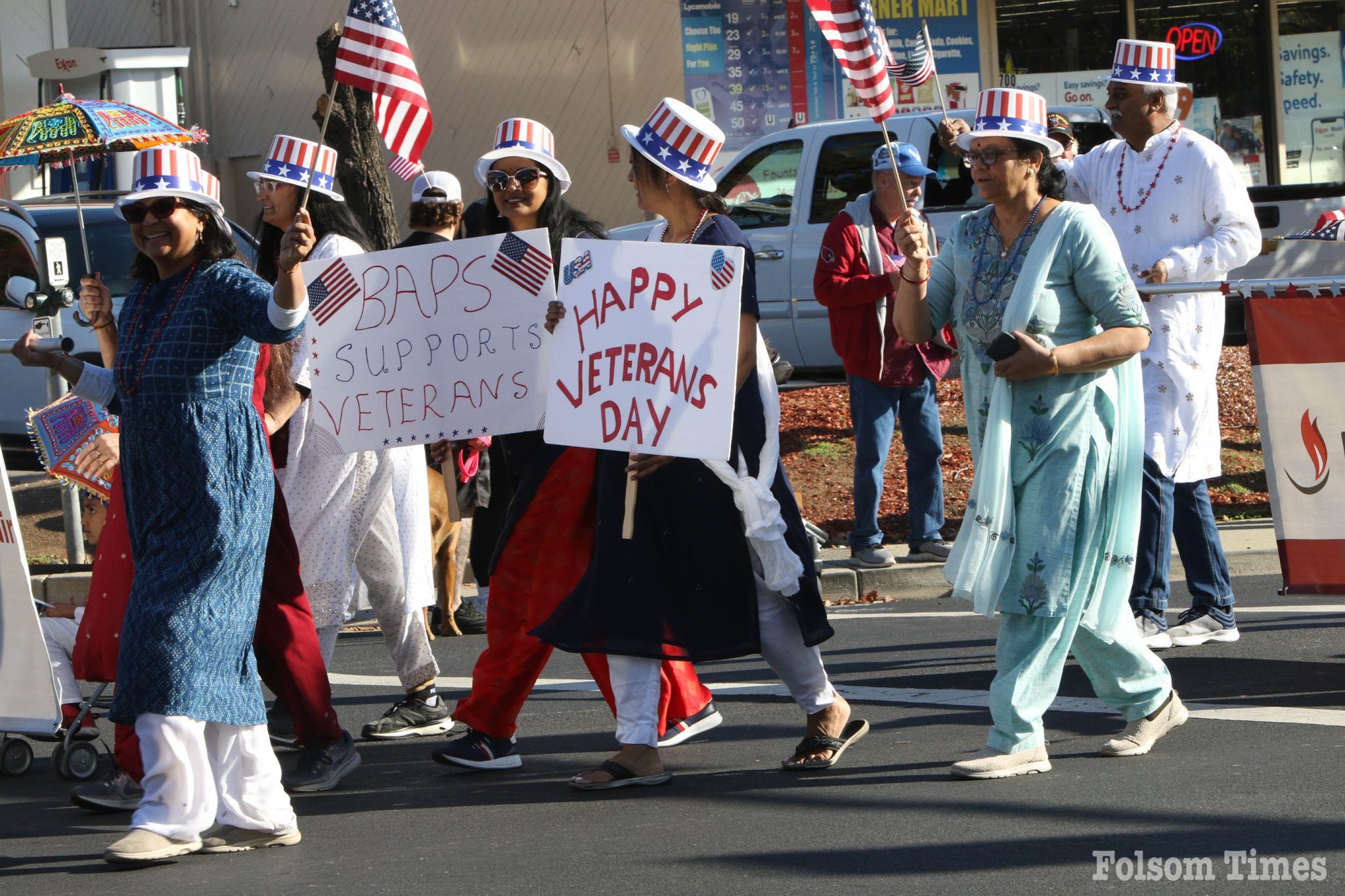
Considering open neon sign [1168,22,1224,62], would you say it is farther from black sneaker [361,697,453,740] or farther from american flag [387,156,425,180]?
black sneaker [361,697,453,740]

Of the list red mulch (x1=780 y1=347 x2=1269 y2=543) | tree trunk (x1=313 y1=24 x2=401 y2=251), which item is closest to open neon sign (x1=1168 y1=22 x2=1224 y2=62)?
red mulch (x1=780 y1=347 x2=1269 y2=543)

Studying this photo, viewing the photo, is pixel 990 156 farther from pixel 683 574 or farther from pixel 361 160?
pixel 361 160

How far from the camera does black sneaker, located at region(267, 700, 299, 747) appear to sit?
21.3 ft

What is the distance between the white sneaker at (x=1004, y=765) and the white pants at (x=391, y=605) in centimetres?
210

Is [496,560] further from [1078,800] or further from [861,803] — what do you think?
[1078,800]

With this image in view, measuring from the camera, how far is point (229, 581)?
16.4 ft

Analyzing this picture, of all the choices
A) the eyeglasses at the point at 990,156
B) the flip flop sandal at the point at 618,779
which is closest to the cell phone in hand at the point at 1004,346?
the eyeglasses at the point at 990,156

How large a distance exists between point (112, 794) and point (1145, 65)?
4752mm

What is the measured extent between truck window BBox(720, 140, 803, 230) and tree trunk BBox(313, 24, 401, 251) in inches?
100

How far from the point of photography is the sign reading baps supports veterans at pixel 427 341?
5.98 m

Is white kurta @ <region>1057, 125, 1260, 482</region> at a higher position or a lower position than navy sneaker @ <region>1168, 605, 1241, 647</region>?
higher

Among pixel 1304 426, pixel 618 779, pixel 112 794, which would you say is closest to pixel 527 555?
pixel 618 779

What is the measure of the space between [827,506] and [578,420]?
19.2ft

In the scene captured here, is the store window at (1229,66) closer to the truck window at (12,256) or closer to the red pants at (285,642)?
the truck window at (12,256)
